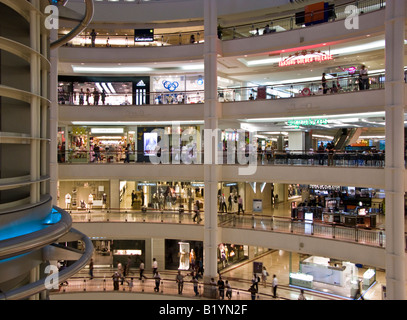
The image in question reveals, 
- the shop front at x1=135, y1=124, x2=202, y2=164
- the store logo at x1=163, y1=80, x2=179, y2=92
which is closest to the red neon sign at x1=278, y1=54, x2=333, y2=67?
the shop front at x1=135, y1=124, x2=202, y2=164

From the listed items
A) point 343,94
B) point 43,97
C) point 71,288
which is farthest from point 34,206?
point 343,94

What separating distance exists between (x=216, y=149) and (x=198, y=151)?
181 cm

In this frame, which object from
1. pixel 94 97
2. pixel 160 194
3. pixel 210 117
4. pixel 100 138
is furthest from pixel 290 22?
pixel 100 138

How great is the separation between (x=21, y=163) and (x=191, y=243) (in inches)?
689

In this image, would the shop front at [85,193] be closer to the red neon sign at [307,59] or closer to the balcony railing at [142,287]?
the balcony railing at [142,287]

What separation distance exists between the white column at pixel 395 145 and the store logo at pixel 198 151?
732 centimetres

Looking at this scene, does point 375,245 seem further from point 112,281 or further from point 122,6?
point 122,6

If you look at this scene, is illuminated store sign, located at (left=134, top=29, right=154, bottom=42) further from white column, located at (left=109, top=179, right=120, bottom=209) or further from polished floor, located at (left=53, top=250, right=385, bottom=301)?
polished floor, located at (left=53, top=250, right=385, bottom=301)

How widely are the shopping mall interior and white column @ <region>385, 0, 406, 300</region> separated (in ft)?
0.18

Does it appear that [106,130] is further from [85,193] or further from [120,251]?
[120,251]

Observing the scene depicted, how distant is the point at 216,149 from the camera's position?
21.0m

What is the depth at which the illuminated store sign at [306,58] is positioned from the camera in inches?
794

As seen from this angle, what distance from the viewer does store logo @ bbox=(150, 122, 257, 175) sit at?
2100cm

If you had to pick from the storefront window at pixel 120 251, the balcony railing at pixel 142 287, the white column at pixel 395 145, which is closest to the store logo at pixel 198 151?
the storefront window at pixel 120 251
